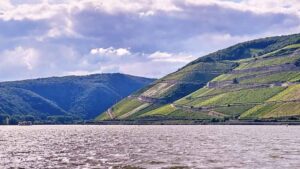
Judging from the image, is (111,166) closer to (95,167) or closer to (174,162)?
(95,167)

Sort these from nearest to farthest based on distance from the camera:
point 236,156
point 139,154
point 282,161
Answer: point 282,161 < point 236,156 < point 139,154

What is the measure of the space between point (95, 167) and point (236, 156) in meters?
26.6

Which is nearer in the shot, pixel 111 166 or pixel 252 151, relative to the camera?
pixel 111 166

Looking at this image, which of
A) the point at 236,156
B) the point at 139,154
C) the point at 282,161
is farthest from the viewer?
the point at 139,154

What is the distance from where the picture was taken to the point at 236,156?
94.6 m

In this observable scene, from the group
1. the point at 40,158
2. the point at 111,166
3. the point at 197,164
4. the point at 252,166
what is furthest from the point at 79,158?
the point at 252,166

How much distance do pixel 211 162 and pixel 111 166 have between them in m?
15.5

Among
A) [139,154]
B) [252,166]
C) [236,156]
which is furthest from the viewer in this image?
[139,154]

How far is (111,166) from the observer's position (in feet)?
269

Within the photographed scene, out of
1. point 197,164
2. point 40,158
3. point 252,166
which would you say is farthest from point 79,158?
point 252,166

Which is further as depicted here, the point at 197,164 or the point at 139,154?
the point at 139,154

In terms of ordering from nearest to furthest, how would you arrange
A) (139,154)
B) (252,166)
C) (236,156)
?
1. (252,166)
2. (236,156)
3. (139,154)

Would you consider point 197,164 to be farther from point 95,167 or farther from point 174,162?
point 95,167

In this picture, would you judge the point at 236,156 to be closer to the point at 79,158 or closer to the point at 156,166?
the point at 156,166
